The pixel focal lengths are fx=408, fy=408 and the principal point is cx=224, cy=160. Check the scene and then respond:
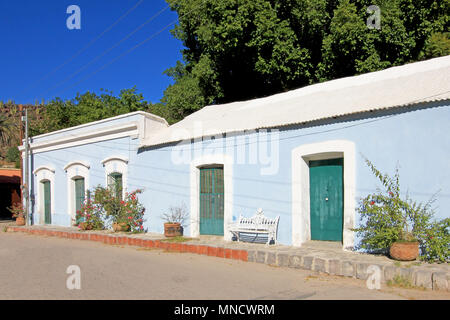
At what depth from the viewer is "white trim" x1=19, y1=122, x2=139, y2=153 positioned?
12.7m

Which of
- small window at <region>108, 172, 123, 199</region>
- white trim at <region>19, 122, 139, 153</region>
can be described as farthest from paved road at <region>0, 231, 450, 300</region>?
white trim at <region>19, 122, 139, 153</region>

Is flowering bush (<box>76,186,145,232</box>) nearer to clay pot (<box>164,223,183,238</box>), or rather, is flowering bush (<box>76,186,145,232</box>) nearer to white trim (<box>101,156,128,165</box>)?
white trim (<box>101,156,128,165</box>)

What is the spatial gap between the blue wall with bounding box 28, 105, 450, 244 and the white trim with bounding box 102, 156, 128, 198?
20 cm

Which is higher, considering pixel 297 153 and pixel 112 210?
pixel 297 153

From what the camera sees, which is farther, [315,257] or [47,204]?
[47,204]

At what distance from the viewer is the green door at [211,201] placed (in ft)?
34.2

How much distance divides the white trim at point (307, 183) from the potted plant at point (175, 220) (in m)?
3.47

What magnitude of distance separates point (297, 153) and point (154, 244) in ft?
13.9

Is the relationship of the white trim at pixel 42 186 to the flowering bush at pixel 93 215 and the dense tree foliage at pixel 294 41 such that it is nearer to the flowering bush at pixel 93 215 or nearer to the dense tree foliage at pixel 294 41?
the flowering bush at pixel 93 215

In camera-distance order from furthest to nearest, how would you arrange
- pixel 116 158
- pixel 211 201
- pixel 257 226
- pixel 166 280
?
pixel 116 158 < pixel 211 201 < pixel 257 226 < pixel 166 280

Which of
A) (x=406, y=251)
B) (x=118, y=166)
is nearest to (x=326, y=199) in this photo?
(x=406, y=251)

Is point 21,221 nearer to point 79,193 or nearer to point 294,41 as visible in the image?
point 79,193

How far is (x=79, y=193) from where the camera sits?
49.6 feet

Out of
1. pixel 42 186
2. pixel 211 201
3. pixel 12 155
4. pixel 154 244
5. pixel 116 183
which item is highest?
pixel 12 155
